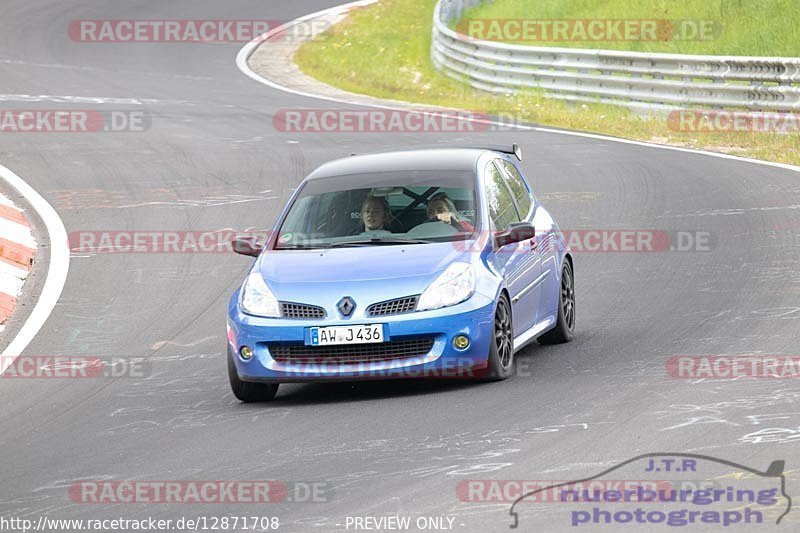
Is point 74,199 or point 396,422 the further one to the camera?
point 74,199

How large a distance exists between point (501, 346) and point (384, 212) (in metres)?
1.30

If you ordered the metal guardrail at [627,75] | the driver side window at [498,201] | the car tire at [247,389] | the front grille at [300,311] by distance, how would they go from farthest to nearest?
the metal guardrail at [627,75], the driver side window at [498,201], the car tire at [247,389], the front grille at [300,311]

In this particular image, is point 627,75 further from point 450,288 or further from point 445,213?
point 450,288

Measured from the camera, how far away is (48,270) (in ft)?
49.0

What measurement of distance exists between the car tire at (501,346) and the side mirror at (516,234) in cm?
43

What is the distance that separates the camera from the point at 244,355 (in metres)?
9.85

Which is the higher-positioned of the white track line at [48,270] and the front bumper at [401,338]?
the front bumper at [401,338]

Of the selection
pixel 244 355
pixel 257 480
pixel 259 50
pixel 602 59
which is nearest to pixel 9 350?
pixel 244 355

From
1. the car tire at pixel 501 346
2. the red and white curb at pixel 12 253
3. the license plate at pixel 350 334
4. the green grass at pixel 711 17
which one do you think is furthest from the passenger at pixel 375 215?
the green grass at pixel 711 17

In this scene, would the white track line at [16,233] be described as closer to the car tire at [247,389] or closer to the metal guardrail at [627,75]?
the car tire at [247,389]

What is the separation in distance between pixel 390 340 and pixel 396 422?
0.76 meters

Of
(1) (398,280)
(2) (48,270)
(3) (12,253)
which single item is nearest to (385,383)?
(1) (398,280)

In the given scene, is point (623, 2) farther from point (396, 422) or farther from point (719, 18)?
point (396, 422)

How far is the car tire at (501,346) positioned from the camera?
9.83 m
